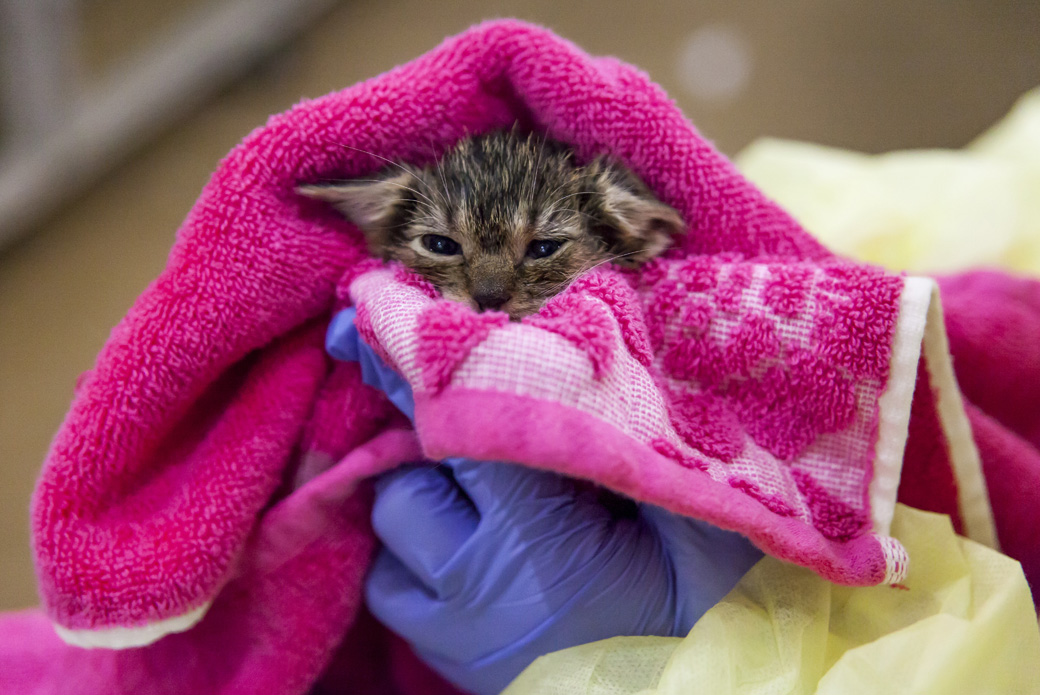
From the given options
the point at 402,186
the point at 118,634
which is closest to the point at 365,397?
the point at 402,186

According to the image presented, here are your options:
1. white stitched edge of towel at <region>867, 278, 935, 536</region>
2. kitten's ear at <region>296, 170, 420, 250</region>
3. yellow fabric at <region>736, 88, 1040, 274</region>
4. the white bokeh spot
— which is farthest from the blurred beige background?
white stitched edge of towel at <region>867, 278, 935, 536</region>

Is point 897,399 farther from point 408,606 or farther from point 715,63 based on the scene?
point 715,63

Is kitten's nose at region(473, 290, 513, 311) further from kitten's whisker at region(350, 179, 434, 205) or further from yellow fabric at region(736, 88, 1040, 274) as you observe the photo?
yellow fabric at region(736, 88, 1040, 274)

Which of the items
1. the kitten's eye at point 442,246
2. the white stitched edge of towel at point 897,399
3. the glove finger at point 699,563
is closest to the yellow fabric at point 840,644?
the glove finger at point 699,563

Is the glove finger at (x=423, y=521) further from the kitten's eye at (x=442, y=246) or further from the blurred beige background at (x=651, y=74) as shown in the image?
the blurred beige background at (x=651, y=74)

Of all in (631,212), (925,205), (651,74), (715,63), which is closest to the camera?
(631,212)

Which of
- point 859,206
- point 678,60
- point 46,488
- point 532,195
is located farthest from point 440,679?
point 678,60
